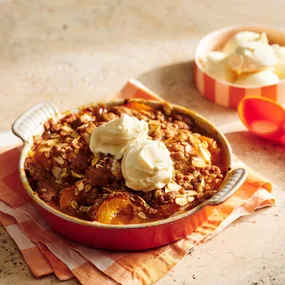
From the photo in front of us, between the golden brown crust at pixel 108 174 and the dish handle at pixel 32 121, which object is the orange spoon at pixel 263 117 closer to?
the golden brown crust at pixel 108 174

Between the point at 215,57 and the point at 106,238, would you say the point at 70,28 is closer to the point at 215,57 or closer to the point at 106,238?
the point at 215,57

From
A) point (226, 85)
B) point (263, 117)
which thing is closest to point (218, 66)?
point (226, 85)

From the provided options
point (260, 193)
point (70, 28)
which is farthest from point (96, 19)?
point (260, 193)

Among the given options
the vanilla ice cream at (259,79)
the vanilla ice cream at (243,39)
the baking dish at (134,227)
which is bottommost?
the baking dish at (134,227)

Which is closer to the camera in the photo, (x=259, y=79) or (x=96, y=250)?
(x=96, y=250)

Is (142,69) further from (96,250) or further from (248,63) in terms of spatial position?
(96,250)

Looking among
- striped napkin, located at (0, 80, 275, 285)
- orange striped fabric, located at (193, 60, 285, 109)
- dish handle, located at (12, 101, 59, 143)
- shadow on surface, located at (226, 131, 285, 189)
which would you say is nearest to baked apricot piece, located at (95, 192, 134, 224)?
striped napkin, located at (0, 80, 275, 285)

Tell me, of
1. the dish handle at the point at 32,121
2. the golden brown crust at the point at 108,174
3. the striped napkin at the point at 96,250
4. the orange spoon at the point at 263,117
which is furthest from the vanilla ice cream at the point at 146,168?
the orange spoon at the point at 263,117
